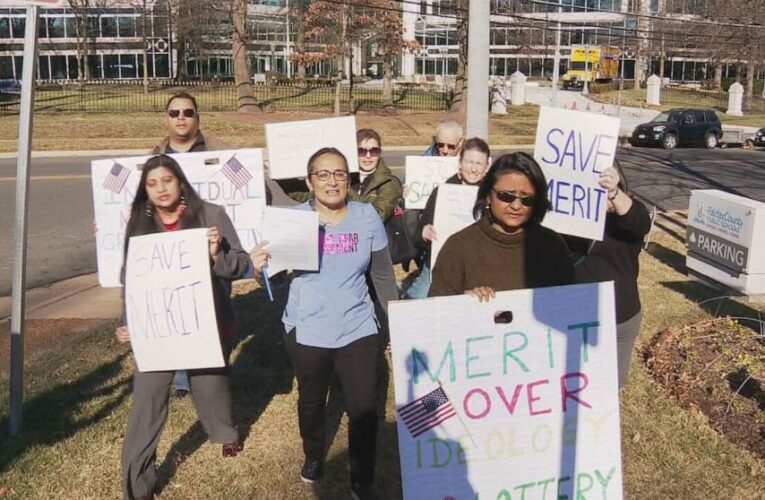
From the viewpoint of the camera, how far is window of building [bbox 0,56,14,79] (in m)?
64.9

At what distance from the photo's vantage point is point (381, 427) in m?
4.94

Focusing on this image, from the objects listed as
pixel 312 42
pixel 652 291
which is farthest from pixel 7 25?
pixel 652 291

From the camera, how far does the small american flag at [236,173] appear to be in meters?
5.06

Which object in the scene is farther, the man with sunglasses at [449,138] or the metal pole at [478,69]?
the metal pole at [478,69]

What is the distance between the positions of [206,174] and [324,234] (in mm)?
1625

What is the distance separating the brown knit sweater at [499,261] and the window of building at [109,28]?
2480 inches

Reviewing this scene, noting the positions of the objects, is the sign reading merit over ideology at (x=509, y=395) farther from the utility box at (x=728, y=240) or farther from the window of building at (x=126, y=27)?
the window of building at (x=126, y=27)

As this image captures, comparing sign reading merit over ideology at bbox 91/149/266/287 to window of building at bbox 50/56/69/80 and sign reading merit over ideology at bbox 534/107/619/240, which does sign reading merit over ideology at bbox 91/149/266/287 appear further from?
window of building at bbox 50/56/69/80

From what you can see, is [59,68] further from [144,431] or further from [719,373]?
[144,431]

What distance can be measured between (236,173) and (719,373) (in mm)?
3757

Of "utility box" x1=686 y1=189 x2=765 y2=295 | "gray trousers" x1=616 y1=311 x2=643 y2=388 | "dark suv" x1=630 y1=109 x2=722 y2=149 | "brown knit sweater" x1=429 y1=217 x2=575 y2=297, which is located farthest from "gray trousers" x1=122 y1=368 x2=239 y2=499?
"dark suv" x1=630 y1=109 x2=722 y2=149

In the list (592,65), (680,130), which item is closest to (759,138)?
(680,130)

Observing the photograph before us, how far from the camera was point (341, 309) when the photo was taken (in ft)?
12.3

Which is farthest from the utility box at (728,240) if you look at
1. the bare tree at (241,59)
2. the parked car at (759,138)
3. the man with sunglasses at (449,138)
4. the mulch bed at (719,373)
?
the bare tree at (241,59)
